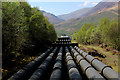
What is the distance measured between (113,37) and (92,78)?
30.0 m

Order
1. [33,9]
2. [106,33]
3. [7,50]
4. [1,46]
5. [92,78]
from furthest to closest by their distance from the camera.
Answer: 1. [106,33]
2. [33,9]
3. [7,50]
4. [1,46]
5. [92,78]

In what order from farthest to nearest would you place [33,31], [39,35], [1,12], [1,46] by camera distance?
[39,35] < [33,31] < [1,46] < [1,12]

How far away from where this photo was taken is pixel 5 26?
13438 millimetres

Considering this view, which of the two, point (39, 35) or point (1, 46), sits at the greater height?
point (39, 35)

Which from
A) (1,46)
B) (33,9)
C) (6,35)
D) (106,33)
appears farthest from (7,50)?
(106,33)

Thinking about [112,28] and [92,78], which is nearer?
[92,78]

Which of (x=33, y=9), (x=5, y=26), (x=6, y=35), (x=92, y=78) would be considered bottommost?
(x=92, y=78)

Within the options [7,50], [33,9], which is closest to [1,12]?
[7,50]

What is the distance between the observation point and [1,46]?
13484 mm

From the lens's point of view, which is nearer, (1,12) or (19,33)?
(1,12)

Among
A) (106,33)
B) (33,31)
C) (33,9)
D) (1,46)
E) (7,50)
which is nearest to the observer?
(1,46)

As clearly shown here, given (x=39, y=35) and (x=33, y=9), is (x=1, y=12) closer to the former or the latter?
(x=39, y=35)

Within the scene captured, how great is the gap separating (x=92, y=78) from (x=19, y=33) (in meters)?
13.3

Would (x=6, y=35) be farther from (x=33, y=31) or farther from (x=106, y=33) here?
(x=106, y=33)
